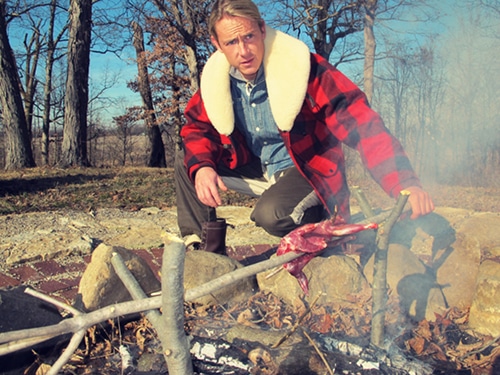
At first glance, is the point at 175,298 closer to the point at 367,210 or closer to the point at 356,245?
the point at 367,210

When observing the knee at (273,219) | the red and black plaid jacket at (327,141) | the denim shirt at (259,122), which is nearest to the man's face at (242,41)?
the denim shirt at (259,122)

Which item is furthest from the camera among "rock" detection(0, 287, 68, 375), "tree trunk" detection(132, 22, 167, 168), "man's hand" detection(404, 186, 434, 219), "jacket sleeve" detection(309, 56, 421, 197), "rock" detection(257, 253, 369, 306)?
"tree trunk" detection(132, 22, 167, 168)

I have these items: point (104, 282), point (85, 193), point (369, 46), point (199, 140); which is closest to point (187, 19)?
point (369, 46)

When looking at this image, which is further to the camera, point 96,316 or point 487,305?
point 487,305

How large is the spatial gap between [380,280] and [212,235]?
1.27 m

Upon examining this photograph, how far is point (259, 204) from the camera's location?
255 centimetres

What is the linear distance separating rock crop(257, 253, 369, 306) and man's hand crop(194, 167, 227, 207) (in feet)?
1.67

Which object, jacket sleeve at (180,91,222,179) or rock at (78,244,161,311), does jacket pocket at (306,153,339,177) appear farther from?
rock at (78,244,161,311)

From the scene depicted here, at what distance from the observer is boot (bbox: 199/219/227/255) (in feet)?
8.70

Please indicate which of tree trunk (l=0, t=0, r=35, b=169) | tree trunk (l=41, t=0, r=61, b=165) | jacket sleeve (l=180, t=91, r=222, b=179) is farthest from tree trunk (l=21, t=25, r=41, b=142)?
jacket sleeve (l=180, t=91, r=222, b=179)

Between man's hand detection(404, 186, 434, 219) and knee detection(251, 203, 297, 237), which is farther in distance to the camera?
knee detection(251, 203, 297, 237)

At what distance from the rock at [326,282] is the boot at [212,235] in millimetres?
534

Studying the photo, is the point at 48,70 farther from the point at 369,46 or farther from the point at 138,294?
the point at 138,294

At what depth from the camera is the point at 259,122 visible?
102 inches
